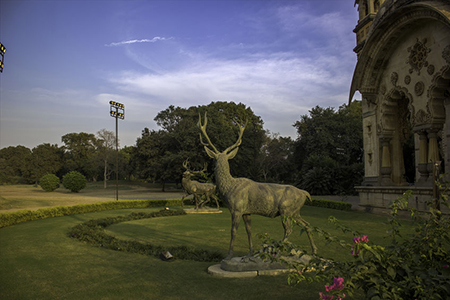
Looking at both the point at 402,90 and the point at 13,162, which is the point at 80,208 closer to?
the point at 402,90

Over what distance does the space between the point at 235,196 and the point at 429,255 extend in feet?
13.0

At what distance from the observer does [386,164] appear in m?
15.7

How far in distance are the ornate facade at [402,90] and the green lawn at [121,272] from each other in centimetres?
416

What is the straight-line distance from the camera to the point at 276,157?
4428cm

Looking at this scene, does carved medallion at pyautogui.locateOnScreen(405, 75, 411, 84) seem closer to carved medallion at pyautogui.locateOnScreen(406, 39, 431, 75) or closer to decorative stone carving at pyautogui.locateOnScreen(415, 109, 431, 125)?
carved medallion at pyautogui.locateOnScreen(406, 39, 431, 75)

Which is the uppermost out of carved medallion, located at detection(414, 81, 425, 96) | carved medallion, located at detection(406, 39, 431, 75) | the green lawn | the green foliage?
carved medallion, located at detection(406, 39, 431, 75)

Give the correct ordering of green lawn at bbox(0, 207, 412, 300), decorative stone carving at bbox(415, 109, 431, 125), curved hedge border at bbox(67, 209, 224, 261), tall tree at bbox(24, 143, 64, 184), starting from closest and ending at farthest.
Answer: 1. green lawn at bbox(0, 207, 412, 300)
2. curved hedge border at bbox(67, 209, 224, 261)
3. decorative stone carving at bbox(415, 109, 431, 125)
4. tall tree at bbox(24, 143, 64, 184)

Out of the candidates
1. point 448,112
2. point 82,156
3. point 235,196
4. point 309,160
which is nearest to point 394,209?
point 235,196

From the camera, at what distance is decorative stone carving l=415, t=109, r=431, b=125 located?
42.6ft

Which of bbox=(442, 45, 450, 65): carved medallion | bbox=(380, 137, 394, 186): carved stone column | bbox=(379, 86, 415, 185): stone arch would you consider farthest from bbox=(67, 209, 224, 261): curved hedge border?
bbox=(379, 86, 415, 185): stone arch

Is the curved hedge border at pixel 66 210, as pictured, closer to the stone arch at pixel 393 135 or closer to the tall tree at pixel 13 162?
the stone arch at pixel 393 135

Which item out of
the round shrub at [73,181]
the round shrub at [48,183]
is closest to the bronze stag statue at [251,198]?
the round shrub at [73,181]

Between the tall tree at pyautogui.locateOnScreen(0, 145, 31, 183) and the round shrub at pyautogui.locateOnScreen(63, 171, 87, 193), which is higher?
the tall tree at pyautogui.locateOnScreen(0, 145, 31, 183)

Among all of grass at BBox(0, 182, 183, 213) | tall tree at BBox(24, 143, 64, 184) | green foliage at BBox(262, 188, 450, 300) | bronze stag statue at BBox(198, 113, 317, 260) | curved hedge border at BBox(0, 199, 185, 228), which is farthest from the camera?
tall tree at BBox(24, 143, 64, 184)
